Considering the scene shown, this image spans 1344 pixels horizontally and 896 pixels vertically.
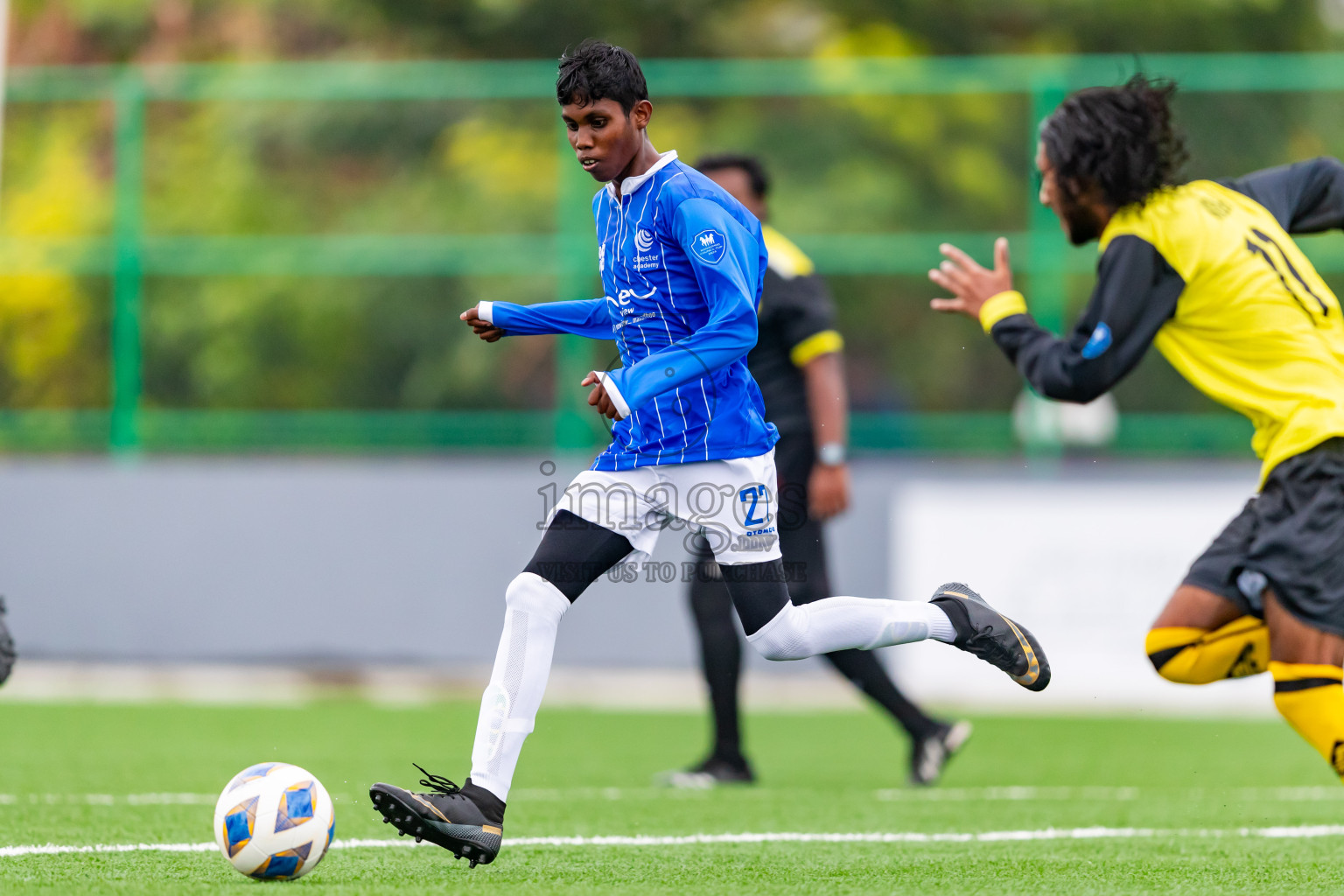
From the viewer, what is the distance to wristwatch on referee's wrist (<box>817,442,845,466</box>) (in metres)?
6.71

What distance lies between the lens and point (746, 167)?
22.5 feet

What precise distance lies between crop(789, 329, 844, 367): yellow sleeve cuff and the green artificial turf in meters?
1.67

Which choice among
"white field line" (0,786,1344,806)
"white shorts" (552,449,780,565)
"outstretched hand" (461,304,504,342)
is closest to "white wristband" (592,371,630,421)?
"white shorts" (552,449,780,565)

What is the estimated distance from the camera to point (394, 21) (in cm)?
1853

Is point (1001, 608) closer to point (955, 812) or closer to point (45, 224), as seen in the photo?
point (955, 812)

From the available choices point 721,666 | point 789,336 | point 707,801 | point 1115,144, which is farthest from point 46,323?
point 1115,144

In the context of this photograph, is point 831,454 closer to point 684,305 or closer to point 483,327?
point 483,327

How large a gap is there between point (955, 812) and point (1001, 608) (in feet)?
13.9

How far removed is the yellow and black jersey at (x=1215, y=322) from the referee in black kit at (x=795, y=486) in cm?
250

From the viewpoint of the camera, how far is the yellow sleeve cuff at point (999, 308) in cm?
432

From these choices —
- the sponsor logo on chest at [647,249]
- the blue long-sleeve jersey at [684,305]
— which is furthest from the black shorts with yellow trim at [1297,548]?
the sponsor logo on chest at [647,249]

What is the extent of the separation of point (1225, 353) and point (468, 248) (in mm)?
7834

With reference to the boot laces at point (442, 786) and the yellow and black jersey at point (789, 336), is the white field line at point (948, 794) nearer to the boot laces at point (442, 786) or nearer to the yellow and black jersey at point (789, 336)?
the yellow and black jersey at point (789, 336)

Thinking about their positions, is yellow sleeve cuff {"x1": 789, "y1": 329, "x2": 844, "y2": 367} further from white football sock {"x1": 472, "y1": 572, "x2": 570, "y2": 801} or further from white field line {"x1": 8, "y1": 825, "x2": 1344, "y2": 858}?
white football sock {"x1": 472, "y1": 572, "x2": 570, "y2": 801}
